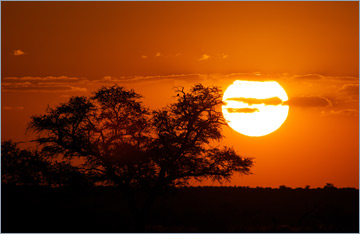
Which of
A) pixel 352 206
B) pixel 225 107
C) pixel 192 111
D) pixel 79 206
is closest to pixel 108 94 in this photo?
pixel 192 111

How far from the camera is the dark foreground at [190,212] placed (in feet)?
109

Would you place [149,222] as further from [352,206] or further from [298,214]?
[352,206]

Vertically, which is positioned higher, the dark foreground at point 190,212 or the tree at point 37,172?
the tree at point 37,172

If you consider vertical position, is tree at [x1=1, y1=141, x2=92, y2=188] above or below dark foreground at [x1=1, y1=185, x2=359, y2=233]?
above

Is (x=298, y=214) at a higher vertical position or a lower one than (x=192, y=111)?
lower

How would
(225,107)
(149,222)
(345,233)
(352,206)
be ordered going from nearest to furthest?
1. (345,233)
2. (225,107)
3. (149,222)
4. (352,206)

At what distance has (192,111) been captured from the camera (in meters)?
33.6

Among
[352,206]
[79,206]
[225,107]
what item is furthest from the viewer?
[352,206]

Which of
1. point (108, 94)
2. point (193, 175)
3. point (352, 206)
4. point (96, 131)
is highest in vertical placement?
point (108, 94)

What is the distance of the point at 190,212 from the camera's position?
42031mm

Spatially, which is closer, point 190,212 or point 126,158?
point 126,158

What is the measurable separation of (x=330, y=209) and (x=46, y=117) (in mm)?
24389

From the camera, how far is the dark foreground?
33.3m

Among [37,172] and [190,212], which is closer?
[37,172]
